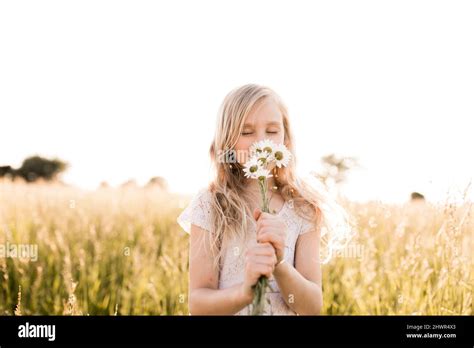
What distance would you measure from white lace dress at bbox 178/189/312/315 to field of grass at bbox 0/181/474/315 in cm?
46

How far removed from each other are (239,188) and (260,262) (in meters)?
0.67

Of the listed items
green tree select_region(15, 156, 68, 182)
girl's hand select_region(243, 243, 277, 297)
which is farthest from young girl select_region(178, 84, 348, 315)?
green tree select_region(15, 156, 68, 182)

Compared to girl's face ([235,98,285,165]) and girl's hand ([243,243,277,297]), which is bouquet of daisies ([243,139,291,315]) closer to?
girl's hand ([243,243,277,297])

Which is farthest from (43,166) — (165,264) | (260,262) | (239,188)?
(260,262)

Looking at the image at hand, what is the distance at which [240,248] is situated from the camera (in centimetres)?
196

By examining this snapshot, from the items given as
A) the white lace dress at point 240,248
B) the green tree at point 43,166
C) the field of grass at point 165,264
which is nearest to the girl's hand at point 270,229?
the white lace dress at point 240,248

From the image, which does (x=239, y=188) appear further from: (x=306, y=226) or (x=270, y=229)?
(x=270, y=229)

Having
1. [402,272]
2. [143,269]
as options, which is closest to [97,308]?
[143,269]

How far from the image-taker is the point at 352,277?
3154mm

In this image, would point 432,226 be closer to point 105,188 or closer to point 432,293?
point 432,293

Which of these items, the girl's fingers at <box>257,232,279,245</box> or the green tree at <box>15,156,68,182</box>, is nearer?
the girl's fingers at <box>257,232,279,245</box>

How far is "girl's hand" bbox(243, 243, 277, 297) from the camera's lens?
1424 mm

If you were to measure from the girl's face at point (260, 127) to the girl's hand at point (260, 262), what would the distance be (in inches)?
19.4

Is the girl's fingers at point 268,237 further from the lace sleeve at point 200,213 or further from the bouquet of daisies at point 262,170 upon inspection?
the lace sleeve at point 200,213
